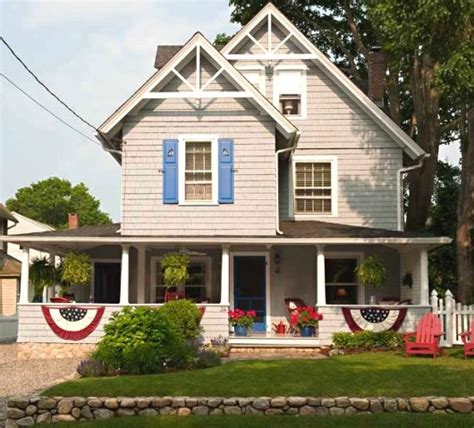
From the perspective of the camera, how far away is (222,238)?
18.3 metres

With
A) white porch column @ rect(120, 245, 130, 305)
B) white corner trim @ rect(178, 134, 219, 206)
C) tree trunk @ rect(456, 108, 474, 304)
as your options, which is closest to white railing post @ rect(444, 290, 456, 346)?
tree trunk @ rect(456, 108, 474, 304)

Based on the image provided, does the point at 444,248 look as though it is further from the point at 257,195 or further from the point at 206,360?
the point at 206,360

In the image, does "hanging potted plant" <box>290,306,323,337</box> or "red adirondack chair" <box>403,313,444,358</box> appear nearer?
"red adirondack chair" <box>403,313,444,358</box>

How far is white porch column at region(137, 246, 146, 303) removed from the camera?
20.2 m

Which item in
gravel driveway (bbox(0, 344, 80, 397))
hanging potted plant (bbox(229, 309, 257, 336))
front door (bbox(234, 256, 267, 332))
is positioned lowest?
gravel driveway (bbox(0, 344, 80, 397))

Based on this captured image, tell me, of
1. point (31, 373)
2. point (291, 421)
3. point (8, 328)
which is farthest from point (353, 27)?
point (291, 421)

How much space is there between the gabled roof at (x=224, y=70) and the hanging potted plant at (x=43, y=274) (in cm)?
380

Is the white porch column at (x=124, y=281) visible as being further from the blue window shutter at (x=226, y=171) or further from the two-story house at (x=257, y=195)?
the blue window shutter at (x=226, y=171)

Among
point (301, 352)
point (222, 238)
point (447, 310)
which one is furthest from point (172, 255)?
point (447, 310)

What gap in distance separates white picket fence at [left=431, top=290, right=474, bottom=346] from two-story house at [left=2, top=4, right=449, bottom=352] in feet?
1.61

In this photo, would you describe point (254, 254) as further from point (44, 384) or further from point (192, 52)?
point (44, 384)

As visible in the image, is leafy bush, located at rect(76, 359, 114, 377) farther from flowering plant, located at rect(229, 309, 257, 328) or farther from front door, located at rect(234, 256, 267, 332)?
front door, located at rect(234, 256, 267, 332)

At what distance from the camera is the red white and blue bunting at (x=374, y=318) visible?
18.2 m

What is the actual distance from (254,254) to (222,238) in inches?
96.1
